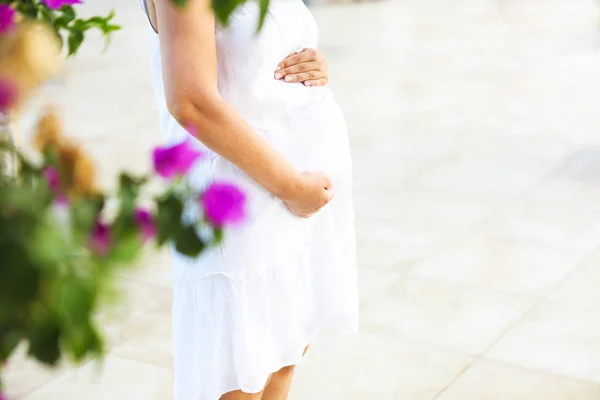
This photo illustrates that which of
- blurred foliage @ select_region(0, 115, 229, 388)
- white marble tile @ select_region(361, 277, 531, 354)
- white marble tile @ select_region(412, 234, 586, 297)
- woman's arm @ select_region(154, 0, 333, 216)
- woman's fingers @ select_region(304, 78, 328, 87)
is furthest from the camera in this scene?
white marble tile @ select_region(412, 234, 586, 297)

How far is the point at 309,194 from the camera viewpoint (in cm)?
168

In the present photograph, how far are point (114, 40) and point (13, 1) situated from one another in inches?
343

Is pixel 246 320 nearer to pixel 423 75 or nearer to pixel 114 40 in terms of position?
pixel 423 75

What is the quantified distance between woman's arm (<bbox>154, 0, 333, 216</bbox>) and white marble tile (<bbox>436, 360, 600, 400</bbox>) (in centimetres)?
137

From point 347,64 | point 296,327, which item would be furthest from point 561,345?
point 347,64

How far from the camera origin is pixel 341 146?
1.82 meters

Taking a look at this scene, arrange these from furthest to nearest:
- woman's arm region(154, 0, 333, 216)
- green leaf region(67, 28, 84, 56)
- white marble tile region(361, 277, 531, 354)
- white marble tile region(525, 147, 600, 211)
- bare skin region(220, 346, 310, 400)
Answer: white marble tile region(525, 147, 600, 211), white marble tile region(361, 277, 531, 354), bare skin region(220, 346, 310, 400), woman's arm region(154, 0, 333, 216), green leaf region(67, 28, 84, 56)

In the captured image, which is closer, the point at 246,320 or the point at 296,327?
the point at 246,320

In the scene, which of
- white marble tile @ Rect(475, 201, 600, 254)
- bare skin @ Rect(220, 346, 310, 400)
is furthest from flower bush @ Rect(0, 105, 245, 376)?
white marble tile @ Rect(475, 201, 600, 254)

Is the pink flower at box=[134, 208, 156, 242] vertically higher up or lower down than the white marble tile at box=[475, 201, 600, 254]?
higher up

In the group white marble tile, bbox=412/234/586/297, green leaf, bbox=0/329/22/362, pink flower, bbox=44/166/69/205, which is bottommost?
white marble tile, bbox=412/234/586/297

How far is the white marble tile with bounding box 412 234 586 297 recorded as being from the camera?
3.45 metres

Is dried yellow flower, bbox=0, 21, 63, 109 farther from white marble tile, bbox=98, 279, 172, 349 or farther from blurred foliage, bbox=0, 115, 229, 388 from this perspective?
white marble tile, bbox=98, 279, 172, 349

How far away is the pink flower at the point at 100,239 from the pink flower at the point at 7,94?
0.08 meters
